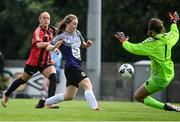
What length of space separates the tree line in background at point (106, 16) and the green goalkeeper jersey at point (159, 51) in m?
20.0

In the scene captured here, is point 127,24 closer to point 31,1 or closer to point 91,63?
point 31,1

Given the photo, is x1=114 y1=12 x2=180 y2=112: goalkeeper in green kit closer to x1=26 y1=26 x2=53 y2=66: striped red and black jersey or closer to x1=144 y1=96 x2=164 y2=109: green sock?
x1=144 y1=96 x2=164 y2=109: green sock

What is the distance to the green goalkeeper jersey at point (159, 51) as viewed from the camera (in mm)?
16359

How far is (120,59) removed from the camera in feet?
130

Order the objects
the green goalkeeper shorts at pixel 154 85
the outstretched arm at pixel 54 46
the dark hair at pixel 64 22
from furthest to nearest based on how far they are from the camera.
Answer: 1. the dark hair at pixel 64 22
2. the green goalkeeper shorts at pixel 154 85
3. the outstretched arm at pixel 54 46

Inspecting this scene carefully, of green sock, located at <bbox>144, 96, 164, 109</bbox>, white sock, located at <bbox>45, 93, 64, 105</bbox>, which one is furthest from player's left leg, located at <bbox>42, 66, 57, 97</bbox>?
green sock, located at <bbox>144, 96, 164, 109</bbox>

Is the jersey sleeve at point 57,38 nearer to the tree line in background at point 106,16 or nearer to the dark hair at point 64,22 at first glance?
the dark hair at point 64,22

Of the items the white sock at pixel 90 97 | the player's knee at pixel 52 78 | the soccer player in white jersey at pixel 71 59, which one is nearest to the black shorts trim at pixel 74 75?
the soccer player in white jersey at pixel 71 59

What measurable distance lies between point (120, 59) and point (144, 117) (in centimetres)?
2402

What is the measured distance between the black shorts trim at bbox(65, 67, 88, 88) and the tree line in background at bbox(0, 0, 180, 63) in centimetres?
2008

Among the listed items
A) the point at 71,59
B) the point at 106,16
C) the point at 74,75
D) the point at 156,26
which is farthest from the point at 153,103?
the point at 106,16

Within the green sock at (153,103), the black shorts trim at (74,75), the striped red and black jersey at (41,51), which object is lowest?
the green sock at (153,103)

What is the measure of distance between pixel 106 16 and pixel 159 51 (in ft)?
77.9

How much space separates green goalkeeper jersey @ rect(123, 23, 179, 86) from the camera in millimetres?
16359
